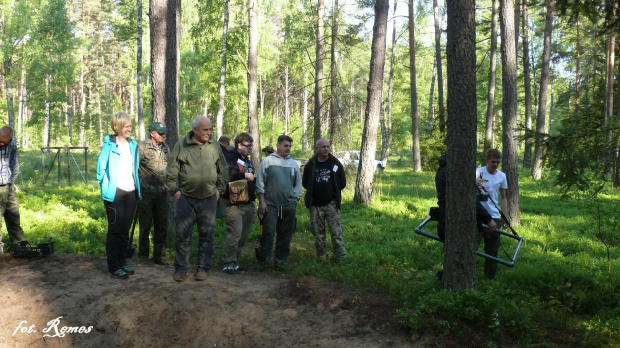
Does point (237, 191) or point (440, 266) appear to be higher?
point (237, 191)

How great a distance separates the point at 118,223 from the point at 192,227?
3.29 ft

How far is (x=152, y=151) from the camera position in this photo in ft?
22.9

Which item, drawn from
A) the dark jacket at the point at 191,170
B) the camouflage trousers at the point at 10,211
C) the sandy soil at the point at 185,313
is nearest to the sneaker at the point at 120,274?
the sandy soil at the point at 185,313

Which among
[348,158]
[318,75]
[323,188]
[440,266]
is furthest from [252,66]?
[440,266]

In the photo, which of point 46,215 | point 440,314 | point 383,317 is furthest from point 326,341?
point 46,215

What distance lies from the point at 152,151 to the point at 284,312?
3381mm

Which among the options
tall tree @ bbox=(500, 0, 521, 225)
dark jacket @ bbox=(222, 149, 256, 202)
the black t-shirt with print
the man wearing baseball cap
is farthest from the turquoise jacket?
tall tree @ bbox=(500, 0, 521, 225)

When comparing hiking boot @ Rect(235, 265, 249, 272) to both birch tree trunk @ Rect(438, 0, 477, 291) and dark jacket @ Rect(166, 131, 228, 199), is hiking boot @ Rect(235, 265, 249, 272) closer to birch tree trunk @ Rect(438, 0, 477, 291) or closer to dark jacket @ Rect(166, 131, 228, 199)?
dark jacket @ Rect(166, 131, 228, 199)

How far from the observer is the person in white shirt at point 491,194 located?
21.1ft

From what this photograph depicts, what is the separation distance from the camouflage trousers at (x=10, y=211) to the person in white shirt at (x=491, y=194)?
744 centimetres

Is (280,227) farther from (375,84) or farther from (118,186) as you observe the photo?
(375,84)

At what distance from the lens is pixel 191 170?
608 centimetres

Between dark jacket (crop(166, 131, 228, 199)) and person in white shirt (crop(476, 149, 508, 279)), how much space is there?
384 cm

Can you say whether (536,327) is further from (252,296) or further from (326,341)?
(252,296)
